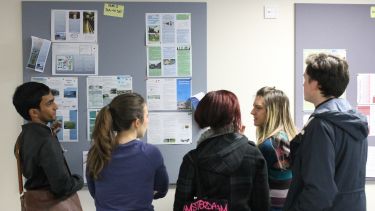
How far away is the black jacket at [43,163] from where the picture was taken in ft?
5.54

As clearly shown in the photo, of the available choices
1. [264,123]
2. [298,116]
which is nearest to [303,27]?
[298,116]

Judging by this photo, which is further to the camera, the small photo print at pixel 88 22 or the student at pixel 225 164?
the small photo print at pixel 88 22

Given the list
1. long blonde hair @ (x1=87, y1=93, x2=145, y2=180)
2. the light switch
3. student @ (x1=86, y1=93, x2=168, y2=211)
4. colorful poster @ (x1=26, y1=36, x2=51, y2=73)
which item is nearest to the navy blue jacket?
student @ (x1=86, y1=93, x2=168, y2=211)

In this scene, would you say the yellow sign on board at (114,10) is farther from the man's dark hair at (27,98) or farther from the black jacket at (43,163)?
the black jacket at (43,163)

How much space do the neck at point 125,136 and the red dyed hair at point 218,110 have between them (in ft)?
1.05

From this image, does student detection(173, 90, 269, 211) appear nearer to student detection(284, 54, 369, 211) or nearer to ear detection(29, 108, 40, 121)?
student detection(284, 54, 369, 211)

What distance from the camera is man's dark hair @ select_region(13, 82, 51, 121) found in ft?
5.89

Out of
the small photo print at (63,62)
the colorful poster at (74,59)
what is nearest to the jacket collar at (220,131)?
the colorful poster at (74,59)

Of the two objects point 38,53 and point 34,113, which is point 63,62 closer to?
point 38,53

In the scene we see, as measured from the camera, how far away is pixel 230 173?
1.50 meters

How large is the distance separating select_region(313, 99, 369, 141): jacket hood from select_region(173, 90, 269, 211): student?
1.08 feet

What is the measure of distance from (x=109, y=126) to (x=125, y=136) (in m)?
0.09

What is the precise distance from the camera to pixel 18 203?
102 inches

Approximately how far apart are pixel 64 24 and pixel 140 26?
54cm
